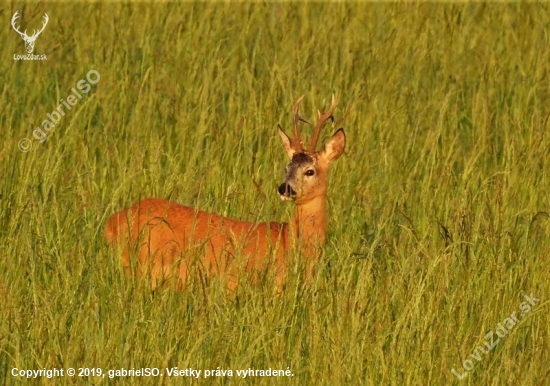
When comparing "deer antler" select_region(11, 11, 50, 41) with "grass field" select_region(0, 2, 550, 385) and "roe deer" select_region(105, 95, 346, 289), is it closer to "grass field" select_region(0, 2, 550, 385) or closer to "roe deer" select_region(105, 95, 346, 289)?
"grass field" select_region(0, 2, 550, 385)

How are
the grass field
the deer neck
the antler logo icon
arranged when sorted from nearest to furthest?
the grass field, the deer neck, the antler logo icon

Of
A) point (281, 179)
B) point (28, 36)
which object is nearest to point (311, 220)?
point (281, 179)

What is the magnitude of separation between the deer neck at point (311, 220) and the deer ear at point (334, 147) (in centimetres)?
23

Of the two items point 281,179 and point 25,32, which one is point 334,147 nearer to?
point 281,179

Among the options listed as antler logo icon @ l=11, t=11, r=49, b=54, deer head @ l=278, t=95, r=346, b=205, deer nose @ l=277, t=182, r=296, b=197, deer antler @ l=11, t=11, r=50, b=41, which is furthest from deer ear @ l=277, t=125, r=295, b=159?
deer antler @ l=11, t=11, r=50, b=41

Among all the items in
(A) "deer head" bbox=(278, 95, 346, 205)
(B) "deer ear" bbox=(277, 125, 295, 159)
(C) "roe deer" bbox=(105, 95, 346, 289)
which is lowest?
(C) "roe deer" bbox=(105, 95, 346, 289)

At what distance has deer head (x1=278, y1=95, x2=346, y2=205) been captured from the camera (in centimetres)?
649

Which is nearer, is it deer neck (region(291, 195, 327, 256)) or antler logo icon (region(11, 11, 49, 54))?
deer neck (region(291, 195, 327, 256))

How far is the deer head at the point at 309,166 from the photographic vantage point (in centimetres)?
649

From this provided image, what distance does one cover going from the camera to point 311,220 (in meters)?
6.58

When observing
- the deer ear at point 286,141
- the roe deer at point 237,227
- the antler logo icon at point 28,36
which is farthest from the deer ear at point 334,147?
the antler logo icon at point 28,36

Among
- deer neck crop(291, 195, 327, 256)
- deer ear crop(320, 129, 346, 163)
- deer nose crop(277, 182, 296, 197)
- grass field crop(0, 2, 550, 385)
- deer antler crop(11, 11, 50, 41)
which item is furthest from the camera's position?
deer antler crop(11, 11, 50, 41)

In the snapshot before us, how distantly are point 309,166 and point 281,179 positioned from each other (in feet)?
2.12

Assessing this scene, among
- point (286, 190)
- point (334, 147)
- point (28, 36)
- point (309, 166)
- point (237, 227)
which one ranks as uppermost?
point (28, 36)
